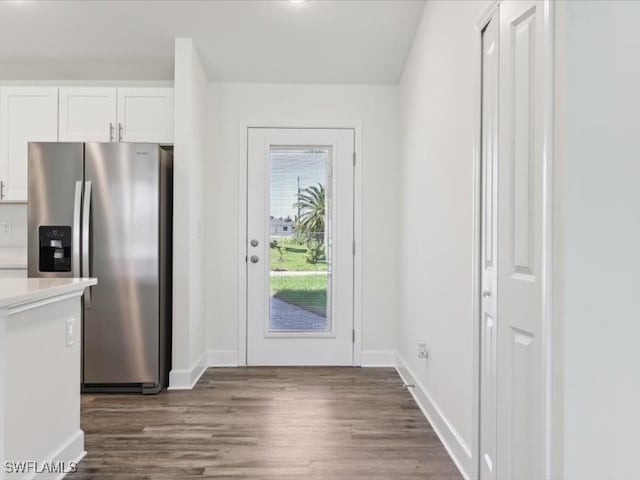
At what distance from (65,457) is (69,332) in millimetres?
560

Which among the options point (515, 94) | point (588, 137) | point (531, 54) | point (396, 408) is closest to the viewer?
point (588, 137)

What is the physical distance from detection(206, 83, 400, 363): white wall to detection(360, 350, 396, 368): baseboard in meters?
0.01

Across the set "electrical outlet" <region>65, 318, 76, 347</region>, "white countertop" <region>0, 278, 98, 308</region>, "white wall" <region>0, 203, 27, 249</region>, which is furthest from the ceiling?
"electrical outlet" <region>65, 318, 76, 347</region>

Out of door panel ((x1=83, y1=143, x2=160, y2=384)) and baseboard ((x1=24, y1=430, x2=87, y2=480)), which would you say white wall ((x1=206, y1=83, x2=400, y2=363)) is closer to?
door panel ((x1=83, y1=143, x2=160, y2=384))

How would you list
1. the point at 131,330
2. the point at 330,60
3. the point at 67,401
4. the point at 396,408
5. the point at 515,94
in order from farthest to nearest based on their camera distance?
the point at 330,60, the point at 131,330, the point at 396,408, the point at 67,401, the point at 515,94

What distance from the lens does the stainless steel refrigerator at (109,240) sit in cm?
334

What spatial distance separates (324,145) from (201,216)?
1.21 meters

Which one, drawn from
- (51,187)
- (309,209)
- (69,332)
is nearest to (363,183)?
(309,209)

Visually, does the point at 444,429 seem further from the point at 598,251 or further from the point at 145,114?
the point at 145,114

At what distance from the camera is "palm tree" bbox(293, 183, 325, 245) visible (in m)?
4.21

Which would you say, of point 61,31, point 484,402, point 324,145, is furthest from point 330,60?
point 484,402

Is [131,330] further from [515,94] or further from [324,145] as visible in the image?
[515,94]

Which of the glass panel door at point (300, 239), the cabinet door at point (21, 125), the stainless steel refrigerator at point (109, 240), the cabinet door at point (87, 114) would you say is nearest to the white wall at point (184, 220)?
the stainless steel refrigerator at point (109, 240)

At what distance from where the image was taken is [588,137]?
4.31 ft
